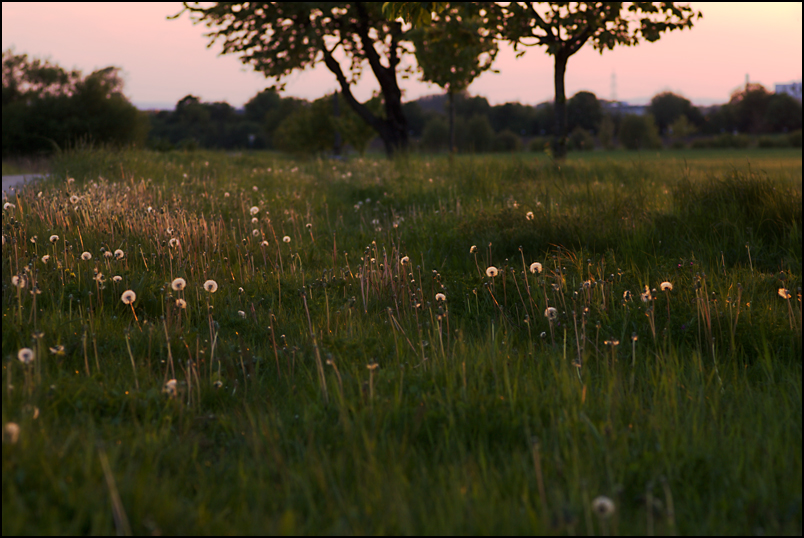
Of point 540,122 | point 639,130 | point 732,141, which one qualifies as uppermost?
point 540,122

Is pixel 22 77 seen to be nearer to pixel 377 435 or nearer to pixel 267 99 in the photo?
pixel 377 435

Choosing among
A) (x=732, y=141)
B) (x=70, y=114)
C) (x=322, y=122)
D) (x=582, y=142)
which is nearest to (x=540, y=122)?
(x=582, y=142)

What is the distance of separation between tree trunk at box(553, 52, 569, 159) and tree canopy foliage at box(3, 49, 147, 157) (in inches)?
895

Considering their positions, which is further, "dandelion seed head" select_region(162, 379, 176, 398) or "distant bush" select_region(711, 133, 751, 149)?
"distant bush" select_region(711, 133, 751, 149)

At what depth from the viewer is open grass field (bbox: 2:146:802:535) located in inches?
73.3

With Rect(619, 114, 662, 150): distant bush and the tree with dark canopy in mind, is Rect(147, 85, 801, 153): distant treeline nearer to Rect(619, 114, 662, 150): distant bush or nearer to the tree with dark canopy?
Rect(619, 114, 662, 150): distant bush

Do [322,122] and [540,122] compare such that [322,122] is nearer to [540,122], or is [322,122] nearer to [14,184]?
[14,184]

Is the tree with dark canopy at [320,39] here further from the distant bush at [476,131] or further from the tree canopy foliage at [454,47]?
the distant bush at [476,131]

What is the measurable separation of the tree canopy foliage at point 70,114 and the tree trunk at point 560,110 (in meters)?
22.7

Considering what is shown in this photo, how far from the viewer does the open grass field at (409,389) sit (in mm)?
1862

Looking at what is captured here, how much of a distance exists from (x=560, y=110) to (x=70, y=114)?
1086 inches

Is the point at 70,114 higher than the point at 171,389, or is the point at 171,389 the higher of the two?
the point at 70,114

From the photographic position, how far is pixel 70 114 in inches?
1192

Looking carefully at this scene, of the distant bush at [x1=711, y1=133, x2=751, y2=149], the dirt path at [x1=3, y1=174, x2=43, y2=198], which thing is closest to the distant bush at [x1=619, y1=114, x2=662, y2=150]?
the distant bush at [x1=711, y1=133, x2=751, y2=149]
